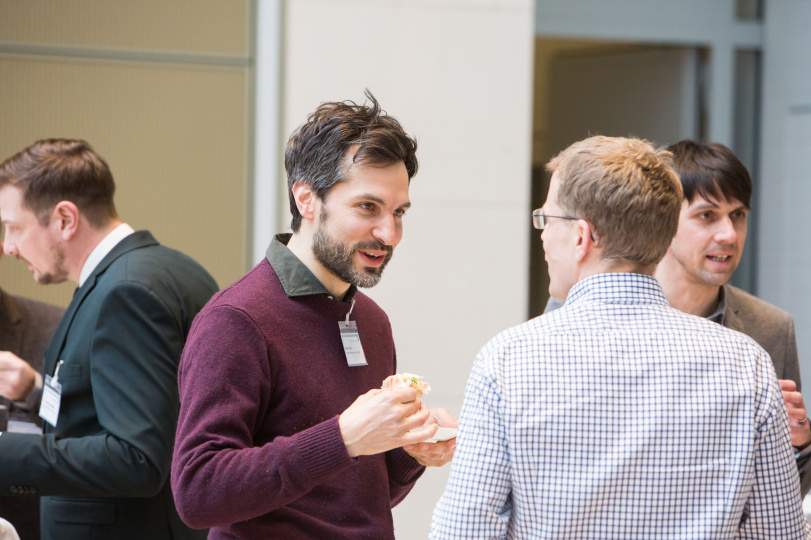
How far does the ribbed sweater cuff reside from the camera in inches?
64.1

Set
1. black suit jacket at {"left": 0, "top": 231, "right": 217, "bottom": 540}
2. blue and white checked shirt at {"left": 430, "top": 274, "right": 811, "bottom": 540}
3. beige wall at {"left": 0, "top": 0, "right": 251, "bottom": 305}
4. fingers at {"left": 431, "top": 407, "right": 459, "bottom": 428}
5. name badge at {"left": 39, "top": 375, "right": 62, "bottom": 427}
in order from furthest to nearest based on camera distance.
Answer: beige wall at {"left": 0, "top": 0, "right": 251, "bottom": 305}
name badge at {"left": 39, "top": 375, "right": 62, "bottom": 427}
black suit jacket at {"left": 0, "top": 231, "right": 217, "bottom": 540}
fingers at {"left": 431, "top": 407, "right": 459, "bottom": 428}
blue and white checked shirt at {"left": 430, "top": 274, "right": 811, "bottom": 540}


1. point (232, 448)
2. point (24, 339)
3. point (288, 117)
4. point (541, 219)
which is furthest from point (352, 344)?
point (288, 117)

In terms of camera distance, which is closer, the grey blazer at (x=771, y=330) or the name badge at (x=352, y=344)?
the name badge at (x=352, y=344)

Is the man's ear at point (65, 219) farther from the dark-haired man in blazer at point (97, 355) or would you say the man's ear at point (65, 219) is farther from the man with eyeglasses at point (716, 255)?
the man with eyeglasses at point (716, 255)

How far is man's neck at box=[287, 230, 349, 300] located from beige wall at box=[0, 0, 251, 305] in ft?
6.59

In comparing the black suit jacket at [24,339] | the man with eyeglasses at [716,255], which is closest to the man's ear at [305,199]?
the man with eyeglasses at [716,255]

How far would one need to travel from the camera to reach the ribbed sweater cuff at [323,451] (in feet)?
5.34

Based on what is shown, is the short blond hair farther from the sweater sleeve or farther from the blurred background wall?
the blurred background wall

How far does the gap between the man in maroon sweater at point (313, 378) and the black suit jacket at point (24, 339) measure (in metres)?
1.36

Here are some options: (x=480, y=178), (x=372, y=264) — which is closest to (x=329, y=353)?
(x=372, y=264)

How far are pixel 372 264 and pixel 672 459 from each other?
0.81m

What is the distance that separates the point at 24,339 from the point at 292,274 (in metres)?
1.71

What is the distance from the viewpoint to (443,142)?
4000 mm

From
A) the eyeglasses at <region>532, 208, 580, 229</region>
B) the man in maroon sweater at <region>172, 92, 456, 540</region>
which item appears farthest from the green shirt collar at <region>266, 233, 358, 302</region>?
the eyeglasses at <region>532, 208, 580, 229</region>
